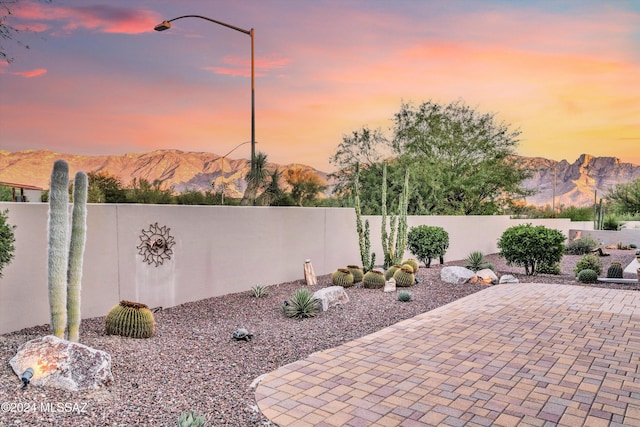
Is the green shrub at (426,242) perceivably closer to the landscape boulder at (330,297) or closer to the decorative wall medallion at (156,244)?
the landscape boulder at (330,297)

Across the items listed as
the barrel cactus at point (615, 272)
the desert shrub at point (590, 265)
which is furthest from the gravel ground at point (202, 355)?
the barrel cactus at point (615, 272)

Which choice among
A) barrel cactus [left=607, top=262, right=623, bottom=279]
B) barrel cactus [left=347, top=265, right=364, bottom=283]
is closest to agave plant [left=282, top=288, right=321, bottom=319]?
barrel cactus [left=347, top=265, right=364, bottom=283]

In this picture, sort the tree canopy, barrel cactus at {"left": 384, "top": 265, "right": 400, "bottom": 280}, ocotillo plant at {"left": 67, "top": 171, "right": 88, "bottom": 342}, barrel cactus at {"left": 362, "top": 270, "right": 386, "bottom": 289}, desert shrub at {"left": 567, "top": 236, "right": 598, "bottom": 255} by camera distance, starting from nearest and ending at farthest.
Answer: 1. ocotillo plant at {"left": 67, "top": 171, "right": 88, "bottom": 342}
2. barrel cactus at {"left": 362, "top": 270, "right": 386, "bottom": 289}
3. barrel cactus at {"left": 384, "top": 265, "right": 400, "bottom": 280}
4. desert shrub at {"left": 567, "top": 236, "right": 598, "bottom": 255}
5. the tree canopy

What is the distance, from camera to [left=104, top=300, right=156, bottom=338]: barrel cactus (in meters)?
5.38

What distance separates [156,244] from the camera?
7293 mm

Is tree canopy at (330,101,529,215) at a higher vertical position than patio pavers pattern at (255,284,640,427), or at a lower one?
higher

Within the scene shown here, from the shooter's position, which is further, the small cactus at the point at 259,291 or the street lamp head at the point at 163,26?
the street lamp head at the point at 163,26

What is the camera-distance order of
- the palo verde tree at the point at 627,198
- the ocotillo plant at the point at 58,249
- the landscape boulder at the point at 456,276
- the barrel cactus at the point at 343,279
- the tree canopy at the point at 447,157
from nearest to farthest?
1. the ocotillo plant at the point at 58,249
2. the barrel cactus at the point at 343,279
3. the landscape boulder at the point at 456,276
4. the tree canopy at the point at 447,157
5. the palo verde tree at the point at 627,198

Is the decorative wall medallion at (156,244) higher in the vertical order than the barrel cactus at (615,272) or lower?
higher

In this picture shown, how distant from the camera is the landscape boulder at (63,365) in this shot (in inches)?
148

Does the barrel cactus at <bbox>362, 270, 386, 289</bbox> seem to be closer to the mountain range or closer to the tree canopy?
the mountain range

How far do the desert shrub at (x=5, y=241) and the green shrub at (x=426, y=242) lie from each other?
10.5 m

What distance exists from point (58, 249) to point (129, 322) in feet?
4.15

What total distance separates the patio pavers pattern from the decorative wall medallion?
365cm
